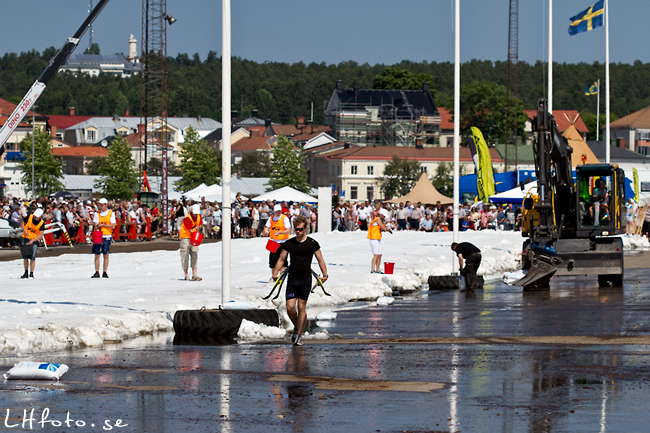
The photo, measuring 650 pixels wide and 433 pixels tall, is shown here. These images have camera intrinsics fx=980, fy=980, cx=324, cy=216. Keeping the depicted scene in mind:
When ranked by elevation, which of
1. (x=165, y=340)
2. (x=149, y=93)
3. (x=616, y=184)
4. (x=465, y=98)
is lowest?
(x=165, y=340)

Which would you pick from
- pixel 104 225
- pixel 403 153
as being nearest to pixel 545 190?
pixel 104 225

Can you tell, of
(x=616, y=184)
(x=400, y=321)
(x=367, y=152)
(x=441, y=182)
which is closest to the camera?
(x=400, y=321)

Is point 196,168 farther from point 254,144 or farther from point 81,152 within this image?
point 81,152

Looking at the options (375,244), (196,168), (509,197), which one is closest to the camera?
(375,244)

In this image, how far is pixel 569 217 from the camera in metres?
23.4

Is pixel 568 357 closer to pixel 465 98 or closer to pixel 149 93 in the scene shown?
pixel 149 93

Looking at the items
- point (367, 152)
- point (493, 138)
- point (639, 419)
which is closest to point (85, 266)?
A: point (639, 419)

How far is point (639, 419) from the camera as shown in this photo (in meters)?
8.27

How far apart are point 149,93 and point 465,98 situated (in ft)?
323

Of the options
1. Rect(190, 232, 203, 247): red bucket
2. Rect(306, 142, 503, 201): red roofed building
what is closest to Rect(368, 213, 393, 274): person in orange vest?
Rect(190, 232, 203, 247): red bucket

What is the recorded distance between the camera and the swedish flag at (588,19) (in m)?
42.8

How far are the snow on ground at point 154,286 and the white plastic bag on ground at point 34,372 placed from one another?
221 cm

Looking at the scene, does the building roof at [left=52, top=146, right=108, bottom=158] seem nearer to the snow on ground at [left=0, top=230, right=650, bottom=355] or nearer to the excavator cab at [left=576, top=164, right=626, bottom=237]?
the snow on ground at [left=0, top=230, right=650, bottom=355]

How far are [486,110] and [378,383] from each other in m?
149
